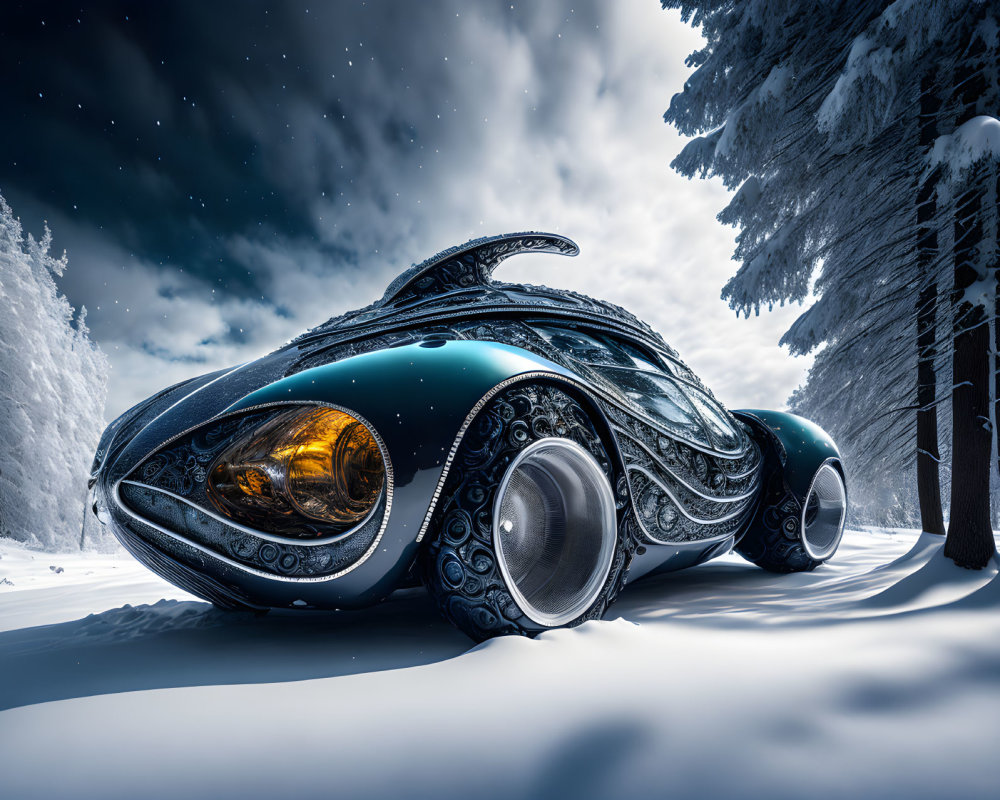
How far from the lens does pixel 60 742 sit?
3.65ft

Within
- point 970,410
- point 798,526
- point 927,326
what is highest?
point 927,326

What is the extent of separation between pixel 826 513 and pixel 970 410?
1.16 m

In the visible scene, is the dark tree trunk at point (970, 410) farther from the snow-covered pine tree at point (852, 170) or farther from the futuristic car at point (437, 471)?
the futuristic car at point (437, 471)

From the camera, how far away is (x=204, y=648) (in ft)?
6.09

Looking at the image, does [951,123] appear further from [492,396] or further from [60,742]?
[60,742]

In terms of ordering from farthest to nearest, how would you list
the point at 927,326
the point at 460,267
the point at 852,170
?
the point at 852,170
the point at 927,326
the point at 460,267

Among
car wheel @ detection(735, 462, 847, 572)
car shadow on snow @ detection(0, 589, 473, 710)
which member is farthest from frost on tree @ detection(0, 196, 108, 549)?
car wheel @ detection(735, 462, 847, 572)

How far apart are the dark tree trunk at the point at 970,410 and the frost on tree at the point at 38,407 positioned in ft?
49.3

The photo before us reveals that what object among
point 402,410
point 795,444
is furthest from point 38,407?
point 795,444

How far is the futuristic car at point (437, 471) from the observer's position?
1.65 meters

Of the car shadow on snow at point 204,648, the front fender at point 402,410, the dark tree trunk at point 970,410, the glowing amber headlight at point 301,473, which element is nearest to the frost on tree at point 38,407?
the car shadow on snow at point 204,648

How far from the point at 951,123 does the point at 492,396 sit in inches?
150

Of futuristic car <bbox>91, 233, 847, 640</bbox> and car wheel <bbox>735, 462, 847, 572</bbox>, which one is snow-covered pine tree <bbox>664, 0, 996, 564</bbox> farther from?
futuristic car <bbox>91, 233, 847, 640</bbox>

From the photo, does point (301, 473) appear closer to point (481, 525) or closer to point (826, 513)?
point (481, 525)
